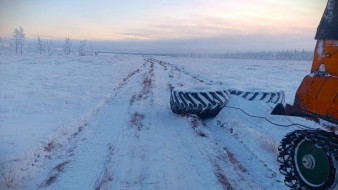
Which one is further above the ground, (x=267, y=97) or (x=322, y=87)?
(x=322, y=87)

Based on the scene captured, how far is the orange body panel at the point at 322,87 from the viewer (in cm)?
255

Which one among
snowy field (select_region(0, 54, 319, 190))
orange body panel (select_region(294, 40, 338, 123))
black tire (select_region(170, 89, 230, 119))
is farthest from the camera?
black tire (select_region(170, 89, 230, 119))

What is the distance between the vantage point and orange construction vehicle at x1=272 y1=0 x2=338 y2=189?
2.62 m

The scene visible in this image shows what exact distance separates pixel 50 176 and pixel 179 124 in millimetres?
3924

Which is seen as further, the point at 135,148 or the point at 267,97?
the point at 267,97

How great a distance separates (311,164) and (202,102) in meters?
4.86

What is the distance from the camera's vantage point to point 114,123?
729 cm

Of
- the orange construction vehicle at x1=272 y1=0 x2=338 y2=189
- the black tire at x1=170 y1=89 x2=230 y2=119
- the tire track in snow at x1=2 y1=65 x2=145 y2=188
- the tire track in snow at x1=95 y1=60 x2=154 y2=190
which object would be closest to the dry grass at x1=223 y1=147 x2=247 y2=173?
the orange construction vehicle at x1=272 y1=0 x2=338 y2=189

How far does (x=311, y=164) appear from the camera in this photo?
9.78ft

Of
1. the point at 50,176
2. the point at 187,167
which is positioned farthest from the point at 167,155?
the point at 50,176

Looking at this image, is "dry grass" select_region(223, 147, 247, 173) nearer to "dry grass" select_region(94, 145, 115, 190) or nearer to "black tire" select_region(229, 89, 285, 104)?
"dry grass" select_region(94, 145, 115, 190)

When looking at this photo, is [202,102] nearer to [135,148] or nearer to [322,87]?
[135,148]

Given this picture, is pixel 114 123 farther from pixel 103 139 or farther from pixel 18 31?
pixel 18 31

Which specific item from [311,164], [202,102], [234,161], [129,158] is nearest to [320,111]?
[311,164]
